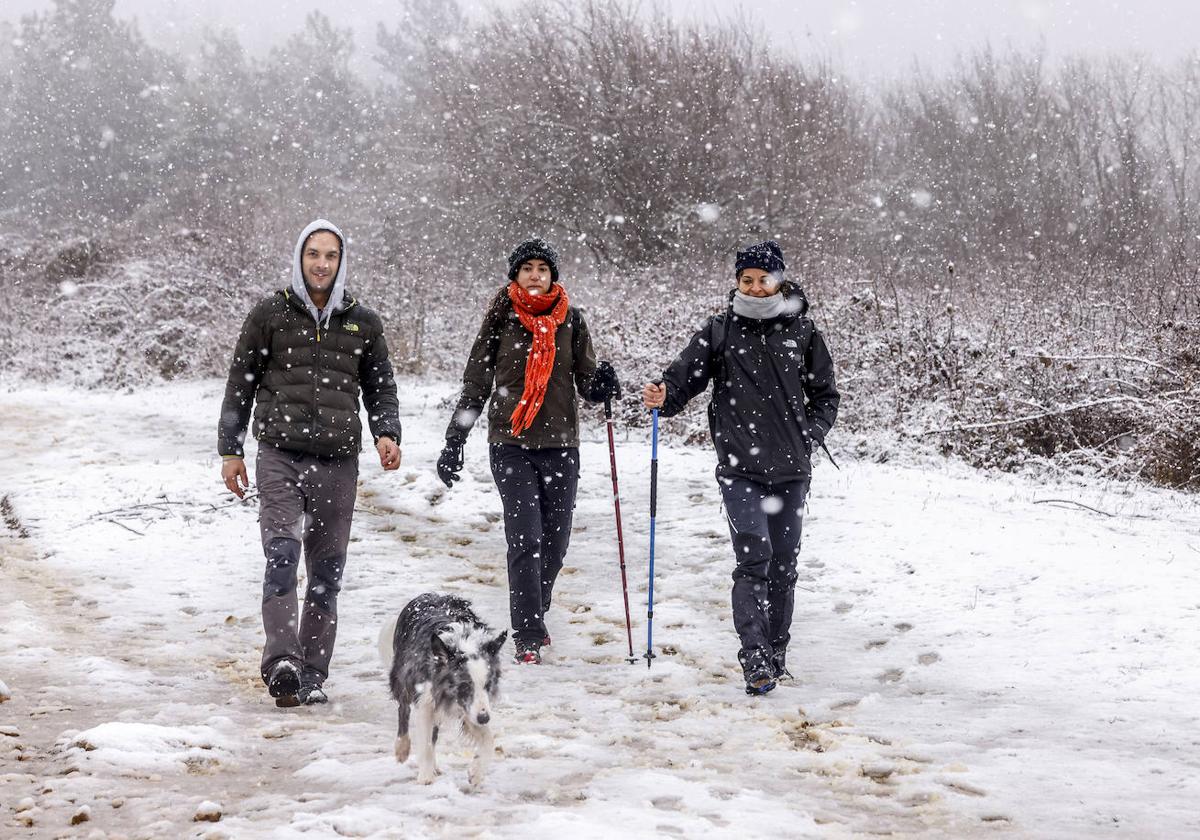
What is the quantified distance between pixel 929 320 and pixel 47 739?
34.2 ft

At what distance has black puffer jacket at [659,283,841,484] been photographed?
5207 millimetres

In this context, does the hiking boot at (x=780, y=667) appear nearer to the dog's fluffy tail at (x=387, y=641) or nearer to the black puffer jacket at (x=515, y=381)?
the black puffer jacket at (x=515, y=381)

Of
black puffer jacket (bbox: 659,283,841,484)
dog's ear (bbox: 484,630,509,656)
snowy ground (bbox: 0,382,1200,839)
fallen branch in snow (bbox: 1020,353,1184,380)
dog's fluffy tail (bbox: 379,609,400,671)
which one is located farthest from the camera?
fallen branch in snow (bbox: 1020,353,1184,380)

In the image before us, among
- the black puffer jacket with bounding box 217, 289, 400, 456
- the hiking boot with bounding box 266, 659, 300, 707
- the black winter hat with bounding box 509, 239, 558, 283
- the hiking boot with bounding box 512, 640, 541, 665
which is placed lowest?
the hiking boot with bounding box 512, 640, 541, 665

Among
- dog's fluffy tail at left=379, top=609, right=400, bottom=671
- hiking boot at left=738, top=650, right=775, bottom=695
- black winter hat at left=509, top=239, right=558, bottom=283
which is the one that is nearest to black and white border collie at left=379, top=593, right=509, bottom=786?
dog's fluffy tail at left=379, top=609, right=400, bottom=671

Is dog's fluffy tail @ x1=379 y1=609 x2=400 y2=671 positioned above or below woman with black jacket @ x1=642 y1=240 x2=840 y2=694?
below

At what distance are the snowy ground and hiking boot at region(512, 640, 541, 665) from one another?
7.8 inches

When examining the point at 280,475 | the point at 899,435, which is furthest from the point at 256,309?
the point at 899,435

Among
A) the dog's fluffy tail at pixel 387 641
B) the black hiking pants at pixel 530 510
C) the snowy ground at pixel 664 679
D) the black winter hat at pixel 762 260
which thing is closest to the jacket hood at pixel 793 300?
the black winter hat at pixel 762 260

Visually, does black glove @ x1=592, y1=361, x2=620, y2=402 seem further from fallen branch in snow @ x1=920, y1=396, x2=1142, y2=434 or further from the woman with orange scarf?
fallen branch in snow @ x1=920, y1=396, x2=1142, y2=434

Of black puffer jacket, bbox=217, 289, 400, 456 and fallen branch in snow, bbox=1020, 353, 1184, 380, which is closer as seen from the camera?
black puffer jacket, bbox=217, 289, 400, 456

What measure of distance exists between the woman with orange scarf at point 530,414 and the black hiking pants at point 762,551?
3.73 feet

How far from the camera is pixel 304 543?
5.22 meters

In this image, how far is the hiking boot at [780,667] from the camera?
17.2ft
